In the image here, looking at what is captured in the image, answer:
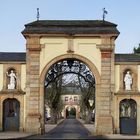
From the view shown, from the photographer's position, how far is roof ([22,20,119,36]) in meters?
36.7

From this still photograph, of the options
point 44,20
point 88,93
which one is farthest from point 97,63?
point 88,93

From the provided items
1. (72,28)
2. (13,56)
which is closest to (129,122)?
(72,28)

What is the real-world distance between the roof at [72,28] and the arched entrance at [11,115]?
525 cm

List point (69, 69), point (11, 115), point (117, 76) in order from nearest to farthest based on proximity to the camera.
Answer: point (117, 76) < point (11, 115) < point (69, 69)

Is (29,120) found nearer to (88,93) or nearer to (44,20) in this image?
(44,20)

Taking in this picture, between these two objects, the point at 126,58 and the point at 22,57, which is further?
the point at 22,57

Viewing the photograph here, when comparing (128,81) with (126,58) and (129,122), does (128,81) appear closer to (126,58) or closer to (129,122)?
(126,58)

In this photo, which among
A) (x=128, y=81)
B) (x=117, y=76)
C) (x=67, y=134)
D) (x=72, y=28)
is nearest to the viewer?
(x=128, y=81)

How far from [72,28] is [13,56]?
4.89 meters

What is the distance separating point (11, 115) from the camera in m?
37.3

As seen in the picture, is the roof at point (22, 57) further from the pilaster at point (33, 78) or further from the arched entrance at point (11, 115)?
the arched entrance at point (11, 115)

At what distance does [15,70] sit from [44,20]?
14.6 feet

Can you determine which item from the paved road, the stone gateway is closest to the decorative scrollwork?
the stone gateway

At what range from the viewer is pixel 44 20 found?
38.2 m
